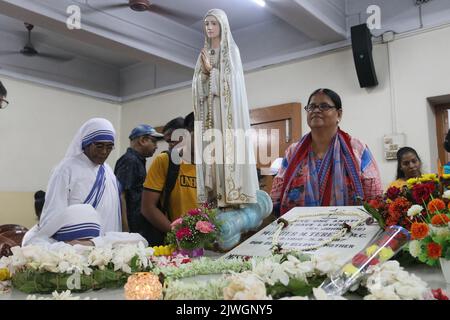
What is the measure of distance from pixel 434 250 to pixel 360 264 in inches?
8.8

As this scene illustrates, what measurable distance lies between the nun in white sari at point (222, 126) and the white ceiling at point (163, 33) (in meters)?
1.89

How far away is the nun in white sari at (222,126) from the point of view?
1.69 m

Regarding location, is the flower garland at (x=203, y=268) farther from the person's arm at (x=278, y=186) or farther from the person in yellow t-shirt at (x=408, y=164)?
the person in yellow t-shirt at (x=408, y=164)

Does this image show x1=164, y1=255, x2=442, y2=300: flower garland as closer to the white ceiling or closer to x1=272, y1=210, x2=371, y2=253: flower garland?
x1=272, y1=210, x2=371, y2=253: flower garland

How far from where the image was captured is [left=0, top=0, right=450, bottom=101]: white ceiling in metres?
3.68

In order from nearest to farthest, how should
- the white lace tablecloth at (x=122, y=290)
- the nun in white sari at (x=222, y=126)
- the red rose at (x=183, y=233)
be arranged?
the white lace tablecloth at (x=122, y=290) → the red rose at (x=183, y=233) → the nun in white sari at (x=222, y=126)

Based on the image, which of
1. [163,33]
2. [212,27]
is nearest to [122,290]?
[212,27]

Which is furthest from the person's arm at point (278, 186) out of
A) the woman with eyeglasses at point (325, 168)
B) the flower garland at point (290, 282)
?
the flower garland at point (290, 282)

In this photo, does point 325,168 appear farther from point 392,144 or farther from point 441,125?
point 441,125

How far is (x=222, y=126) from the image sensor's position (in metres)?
1.74

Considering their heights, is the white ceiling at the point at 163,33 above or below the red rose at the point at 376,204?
above

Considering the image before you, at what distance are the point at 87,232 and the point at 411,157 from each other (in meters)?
2.66
